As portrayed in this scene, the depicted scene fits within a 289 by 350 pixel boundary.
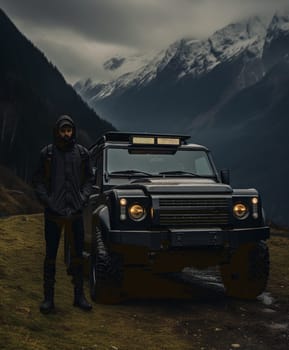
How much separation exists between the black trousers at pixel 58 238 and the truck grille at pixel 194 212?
1.10 m

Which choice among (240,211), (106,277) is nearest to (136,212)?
(106,277)

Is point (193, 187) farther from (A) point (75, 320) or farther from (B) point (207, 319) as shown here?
(A) point (75, 320)

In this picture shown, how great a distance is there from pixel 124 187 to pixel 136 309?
169cm

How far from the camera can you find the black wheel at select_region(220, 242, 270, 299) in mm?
7184

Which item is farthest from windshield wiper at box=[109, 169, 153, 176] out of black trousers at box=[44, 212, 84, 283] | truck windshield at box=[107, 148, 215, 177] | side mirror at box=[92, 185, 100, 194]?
black trousers at box=[44, 212, 84, 283]

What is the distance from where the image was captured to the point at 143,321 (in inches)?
250

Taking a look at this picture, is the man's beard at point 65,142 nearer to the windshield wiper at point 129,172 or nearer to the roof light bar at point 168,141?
the windshield wiper at point 129,172

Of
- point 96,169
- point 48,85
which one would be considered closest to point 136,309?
point 96,169

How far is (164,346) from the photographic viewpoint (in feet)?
17.6

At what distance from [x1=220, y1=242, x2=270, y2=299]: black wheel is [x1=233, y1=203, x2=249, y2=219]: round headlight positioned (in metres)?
0.42

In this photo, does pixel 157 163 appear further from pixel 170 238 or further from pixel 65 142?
pixel 65 142

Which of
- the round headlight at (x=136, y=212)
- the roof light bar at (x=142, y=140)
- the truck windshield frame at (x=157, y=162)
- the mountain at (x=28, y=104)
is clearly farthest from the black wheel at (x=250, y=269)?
the mountain at (x=28, y=104)

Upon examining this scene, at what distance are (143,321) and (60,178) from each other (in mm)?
2078

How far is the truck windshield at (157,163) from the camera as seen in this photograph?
8.07 m
